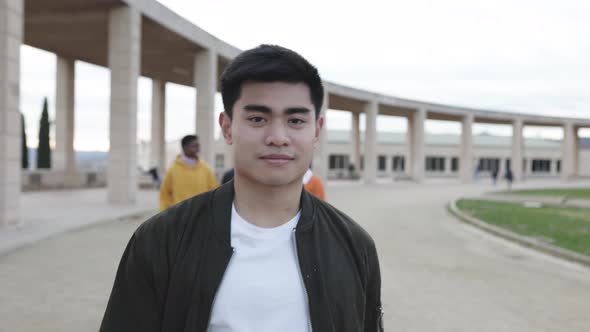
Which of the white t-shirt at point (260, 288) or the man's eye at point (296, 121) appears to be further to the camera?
the man's eye at point (296, 121)

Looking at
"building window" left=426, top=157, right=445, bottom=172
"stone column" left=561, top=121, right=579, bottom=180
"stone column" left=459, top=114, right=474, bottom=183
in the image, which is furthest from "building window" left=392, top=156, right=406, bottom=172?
"stone column" left=561, top=121, right=579, bottom=180

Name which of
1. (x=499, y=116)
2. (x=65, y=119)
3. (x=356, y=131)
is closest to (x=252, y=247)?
(x=65, y=119)

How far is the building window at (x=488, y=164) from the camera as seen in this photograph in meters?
66.9

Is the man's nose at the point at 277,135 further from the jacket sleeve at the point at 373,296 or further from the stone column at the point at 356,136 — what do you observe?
the stone column at the point at 356,136

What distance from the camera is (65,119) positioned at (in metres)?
25.6

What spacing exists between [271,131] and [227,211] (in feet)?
1.18

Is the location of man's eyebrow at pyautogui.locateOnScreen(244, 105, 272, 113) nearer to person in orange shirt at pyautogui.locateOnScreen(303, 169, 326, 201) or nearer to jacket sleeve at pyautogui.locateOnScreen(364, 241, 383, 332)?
jacket sleeve at pyautogui.locateOnScreen(364, 241, 383, 332)

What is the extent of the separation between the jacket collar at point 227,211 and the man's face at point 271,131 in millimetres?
144

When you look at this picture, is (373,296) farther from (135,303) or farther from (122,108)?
(122,108)

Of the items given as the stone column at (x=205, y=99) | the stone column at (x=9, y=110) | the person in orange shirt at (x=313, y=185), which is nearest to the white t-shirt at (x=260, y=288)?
the person in orange shirt at (x=313, y=185)

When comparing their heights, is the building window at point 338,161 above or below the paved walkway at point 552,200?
above

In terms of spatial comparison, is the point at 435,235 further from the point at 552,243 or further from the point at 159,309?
the point at 159,309

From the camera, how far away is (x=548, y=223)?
14547 mm

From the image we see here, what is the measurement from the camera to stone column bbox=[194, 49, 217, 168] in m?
22.7
